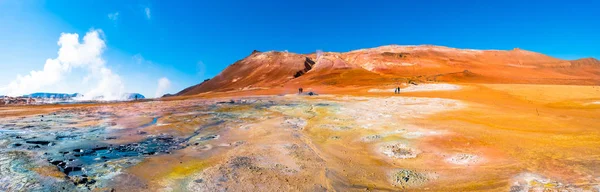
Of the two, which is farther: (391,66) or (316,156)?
(391,66)

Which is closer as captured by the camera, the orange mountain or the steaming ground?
the steaming ground

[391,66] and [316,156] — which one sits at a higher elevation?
[391,66]

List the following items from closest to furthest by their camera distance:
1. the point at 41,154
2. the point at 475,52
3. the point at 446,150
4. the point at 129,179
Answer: the point at 129,179, the point at 41,154, the point at 446,150, the point at 475,52

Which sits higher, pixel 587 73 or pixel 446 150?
pixel 587 73

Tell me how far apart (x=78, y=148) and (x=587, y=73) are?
176 meters

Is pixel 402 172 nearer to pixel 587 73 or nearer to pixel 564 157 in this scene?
pixel 564 157

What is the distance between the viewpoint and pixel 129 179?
1027 centimetres

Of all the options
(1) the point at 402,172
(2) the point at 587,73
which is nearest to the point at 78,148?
(1) the point at 402,172

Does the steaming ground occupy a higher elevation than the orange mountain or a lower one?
lower

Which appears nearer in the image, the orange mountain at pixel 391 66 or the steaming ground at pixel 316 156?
the steaming ground at pixel 316 156

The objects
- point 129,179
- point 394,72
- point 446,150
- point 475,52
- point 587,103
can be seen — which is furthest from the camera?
point 475,52

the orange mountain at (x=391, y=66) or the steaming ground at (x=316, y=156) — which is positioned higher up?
the orange mountain at (x=391, y=66)

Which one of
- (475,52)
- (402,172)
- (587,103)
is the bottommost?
(402,172)

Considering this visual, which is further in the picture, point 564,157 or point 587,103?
point 587,103
